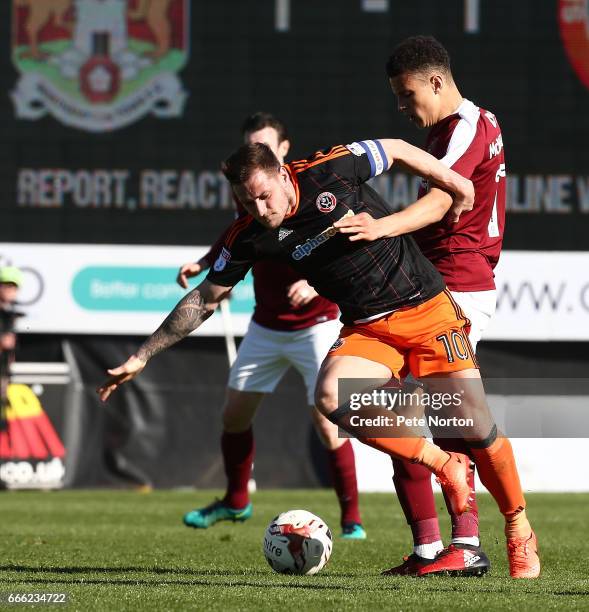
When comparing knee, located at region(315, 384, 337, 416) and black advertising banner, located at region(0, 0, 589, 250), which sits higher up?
black advertising banner, located at region(0, 0, 589, 250)

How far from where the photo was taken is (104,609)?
4.13 m

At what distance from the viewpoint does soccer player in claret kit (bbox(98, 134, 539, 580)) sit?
16.0 feet

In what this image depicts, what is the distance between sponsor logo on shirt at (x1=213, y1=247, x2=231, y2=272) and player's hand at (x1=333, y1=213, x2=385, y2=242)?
1.71ft

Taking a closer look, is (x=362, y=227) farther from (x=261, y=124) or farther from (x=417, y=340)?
(x=261, y=124)

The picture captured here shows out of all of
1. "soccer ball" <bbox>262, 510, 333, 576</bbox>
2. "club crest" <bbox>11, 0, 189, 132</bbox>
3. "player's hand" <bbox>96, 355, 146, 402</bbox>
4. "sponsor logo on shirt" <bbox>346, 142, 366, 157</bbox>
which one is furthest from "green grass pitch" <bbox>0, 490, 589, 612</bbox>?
"club crest" <bbox>11, 0, 189, 132</bbox>

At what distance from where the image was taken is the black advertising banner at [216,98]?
38.9 feet

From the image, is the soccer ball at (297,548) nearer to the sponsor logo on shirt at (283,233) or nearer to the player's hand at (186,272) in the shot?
the sponsor logo on shirt at (283,233)

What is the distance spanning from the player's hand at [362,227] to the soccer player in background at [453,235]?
0.53m

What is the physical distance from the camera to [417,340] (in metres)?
5.03

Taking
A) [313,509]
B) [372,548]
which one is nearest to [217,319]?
[313,509]

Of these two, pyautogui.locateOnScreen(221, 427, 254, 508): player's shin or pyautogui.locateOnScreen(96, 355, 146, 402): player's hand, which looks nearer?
pyautogui.locateOnScreen(96, 355, 146, 402): player's hand

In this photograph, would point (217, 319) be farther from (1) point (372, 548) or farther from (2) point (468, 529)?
(2) point (468, 529)

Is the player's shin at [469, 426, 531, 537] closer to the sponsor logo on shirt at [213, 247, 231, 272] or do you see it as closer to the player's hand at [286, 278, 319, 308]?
the sponsor logo on shirt at [213, 247, 231, 272]

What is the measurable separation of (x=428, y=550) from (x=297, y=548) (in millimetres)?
522
